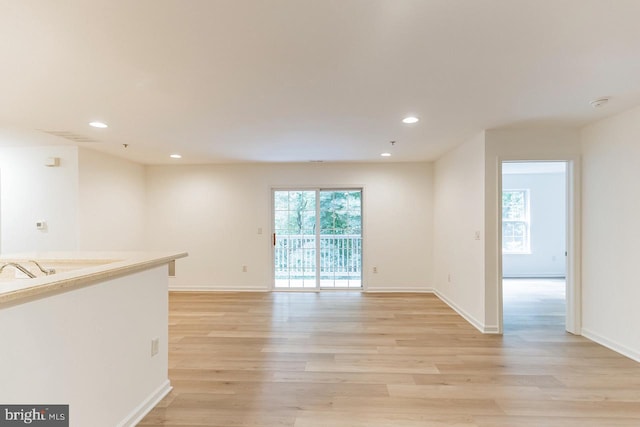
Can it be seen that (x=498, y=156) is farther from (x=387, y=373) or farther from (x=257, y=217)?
(x=257, y=217)

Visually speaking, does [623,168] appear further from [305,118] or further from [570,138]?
[305,118]

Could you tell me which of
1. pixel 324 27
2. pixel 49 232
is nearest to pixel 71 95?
pixel 324 27

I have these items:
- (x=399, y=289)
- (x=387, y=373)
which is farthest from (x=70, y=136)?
(x=399, y=289)

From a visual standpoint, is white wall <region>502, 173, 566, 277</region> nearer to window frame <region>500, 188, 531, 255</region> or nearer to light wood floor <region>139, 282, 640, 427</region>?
window frame <region>500, 188, 531, 255</region>

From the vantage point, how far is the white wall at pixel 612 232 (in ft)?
8.88

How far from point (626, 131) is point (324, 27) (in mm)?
3084

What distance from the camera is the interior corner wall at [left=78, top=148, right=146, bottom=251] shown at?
13.4 feet

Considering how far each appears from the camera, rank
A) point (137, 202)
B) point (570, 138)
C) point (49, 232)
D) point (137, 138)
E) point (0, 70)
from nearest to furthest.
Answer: point (0, 70) < point (570, 138) < point (137, 138) < point (49, 232) < point (137, 202)

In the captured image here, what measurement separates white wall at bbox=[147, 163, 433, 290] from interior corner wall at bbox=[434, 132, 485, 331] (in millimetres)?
357

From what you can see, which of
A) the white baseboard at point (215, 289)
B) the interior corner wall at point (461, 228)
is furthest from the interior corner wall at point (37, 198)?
the interior corner wall at point (461, 228)

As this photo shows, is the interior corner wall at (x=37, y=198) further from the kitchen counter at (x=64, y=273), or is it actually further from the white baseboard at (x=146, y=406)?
the white baseboard at (x=146, y=406)

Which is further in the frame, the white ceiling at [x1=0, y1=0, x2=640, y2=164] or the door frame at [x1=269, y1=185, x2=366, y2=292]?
the door frame at [x1=269, y1=185, x2=366, y2=292]

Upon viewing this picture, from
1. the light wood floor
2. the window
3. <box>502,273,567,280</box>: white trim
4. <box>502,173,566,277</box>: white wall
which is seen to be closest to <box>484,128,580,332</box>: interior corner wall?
the light wood floor

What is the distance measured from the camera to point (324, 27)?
4.97 feet
